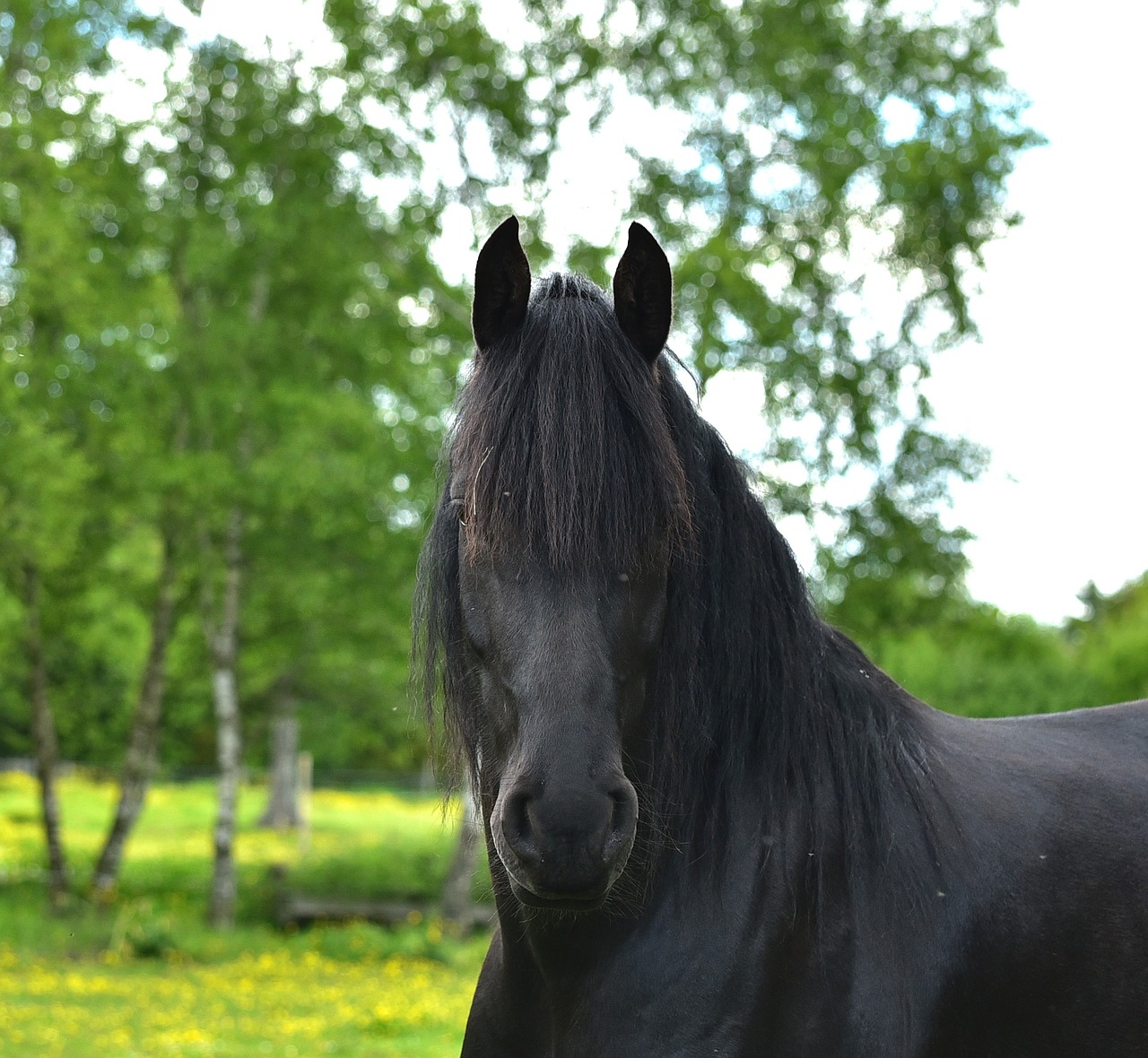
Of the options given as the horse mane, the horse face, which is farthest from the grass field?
the horse face

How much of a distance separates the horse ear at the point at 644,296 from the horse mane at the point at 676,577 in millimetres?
46

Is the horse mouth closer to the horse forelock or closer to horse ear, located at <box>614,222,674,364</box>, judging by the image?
the horse forelock

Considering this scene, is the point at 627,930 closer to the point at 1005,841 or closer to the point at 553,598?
the point at 553,598

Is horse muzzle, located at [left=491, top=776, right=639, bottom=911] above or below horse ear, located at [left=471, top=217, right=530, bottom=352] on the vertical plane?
below

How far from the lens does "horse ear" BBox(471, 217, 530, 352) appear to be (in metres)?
2.57

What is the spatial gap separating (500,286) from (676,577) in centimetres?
78

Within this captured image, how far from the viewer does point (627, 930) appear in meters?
Answer: 2.44

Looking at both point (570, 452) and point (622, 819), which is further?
point (570, 452)

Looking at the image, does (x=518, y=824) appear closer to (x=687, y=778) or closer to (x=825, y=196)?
(x=687, y=778)

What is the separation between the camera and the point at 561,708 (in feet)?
7.00

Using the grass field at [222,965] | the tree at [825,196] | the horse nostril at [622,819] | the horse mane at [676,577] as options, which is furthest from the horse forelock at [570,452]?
the tree at [825,196]

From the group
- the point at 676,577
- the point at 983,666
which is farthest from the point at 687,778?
the point at 983,666

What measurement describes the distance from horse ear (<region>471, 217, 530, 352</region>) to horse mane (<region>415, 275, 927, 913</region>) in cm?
4

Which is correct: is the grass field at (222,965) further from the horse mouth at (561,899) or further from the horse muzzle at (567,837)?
the horse muzzle at (567,837)
